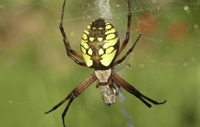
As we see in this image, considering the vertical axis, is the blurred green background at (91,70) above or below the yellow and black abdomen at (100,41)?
below

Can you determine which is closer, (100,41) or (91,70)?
(100,41)

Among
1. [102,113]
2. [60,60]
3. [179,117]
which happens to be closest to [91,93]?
[102,113]

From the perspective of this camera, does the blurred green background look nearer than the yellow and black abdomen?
No

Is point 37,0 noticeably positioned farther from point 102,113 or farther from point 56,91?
point 102,113

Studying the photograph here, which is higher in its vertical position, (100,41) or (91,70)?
(100,41)

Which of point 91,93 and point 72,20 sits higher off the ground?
point 72,20
